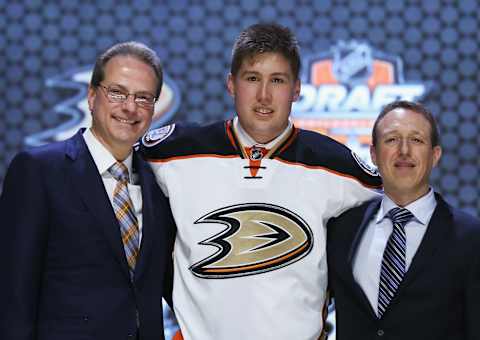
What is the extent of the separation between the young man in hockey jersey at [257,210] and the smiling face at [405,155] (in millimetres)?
150

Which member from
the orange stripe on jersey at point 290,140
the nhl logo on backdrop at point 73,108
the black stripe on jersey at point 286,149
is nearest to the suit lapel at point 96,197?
the black stripe on jersey at point 286,149

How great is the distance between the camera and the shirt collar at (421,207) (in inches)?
81.2

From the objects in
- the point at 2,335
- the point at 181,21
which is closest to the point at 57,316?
the point at 2,335

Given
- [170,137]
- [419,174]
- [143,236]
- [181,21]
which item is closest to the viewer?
[143,236]

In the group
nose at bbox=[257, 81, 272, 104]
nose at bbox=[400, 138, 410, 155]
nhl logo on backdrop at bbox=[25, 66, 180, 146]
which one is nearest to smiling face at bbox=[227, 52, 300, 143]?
nose at bbox=[257, 81, 272, 104]

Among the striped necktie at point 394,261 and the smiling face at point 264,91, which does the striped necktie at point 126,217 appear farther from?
the striped necktie at point 394,261

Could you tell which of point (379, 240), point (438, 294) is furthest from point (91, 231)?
point (438, 294)

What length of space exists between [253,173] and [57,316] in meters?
0.73

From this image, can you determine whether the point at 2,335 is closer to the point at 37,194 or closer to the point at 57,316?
the point at 57,316

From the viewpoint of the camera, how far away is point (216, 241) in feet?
6.88

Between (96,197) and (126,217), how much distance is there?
109 millimetres

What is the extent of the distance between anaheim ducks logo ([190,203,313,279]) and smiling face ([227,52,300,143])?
0.88 ft

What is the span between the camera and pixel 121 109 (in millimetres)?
1956

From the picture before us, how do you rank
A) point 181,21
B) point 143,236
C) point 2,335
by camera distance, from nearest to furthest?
1. point 2,335
2. point 143,236
3. point 181,21
